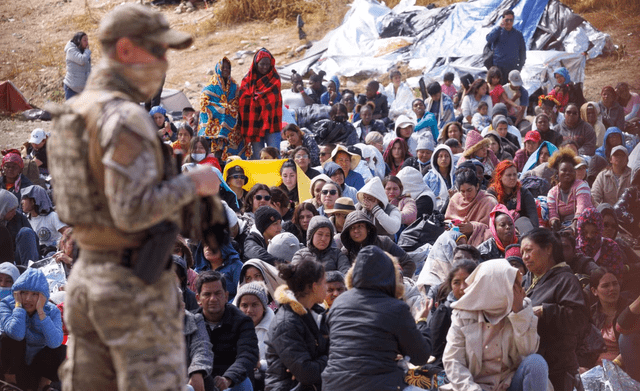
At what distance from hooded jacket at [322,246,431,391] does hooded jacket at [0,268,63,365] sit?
93.9 inches

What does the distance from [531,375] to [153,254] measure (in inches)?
118

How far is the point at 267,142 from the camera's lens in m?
10.6

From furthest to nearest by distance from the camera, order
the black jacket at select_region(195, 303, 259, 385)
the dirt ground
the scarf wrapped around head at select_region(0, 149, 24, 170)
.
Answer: the dirt ground, the scarf wrapped around head at select_region(0, 149, 24, 170), the black jacket at select_region(195, 303, 259, 385)

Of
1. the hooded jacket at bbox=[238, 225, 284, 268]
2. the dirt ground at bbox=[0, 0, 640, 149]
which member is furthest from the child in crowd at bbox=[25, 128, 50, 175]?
the dirt ground at bbox=[0, 0, 640, 149]

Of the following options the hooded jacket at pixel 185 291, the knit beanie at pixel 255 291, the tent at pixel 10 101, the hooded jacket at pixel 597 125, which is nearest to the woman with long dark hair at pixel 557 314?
the knit beanie at pixel 255 291

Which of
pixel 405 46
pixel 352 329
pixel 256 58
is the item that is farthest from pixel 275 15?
pixel 352 329

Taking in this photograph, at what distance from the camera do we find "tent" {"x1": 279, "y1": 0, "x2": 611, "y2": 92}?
14.7 metres

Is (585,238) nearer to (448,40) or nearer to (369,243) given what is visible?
(369,243)

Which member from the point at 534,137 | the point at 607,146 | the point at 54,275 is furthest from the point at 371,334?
the point at 607,146

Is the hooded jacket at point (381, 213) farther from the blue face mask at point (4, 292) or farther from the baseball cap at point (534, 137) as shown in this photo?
the baseball cap at point (534, 137)

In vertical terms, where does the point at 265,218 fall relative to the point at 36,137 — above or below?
above

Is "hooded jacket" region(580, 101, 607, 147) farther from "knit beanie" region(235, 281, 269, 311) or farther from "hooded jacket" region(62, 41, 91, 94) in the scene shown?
"knit beanie" region(235, 281, 269, 311)

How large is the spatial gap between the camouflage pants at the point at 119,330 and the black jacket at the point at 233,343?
2.37m

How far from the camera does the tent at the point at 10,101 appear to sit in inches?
650
